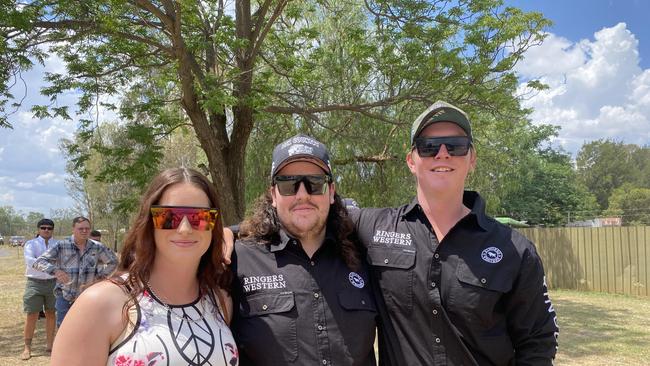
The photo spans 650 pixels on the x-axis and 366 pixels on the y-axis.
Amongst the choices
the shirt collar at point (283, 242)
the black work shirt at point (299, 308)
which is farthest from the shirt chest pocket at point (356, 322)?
the shirt collar at point (283, 242)

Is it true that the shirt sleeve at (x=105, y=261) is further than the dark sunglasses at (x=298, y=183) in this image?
Yes

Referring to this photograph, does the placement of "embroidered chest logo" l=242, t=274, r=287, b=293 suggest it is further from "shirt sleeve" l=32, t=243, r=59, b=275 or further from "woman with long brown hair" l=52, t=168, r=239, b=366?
"shirt sleeve" l=32, t=243, r=59, b=275

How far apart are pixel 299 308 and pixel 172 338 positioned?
683 mm

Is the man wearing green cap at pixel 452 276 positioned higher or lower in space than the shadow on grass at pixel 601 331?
higher

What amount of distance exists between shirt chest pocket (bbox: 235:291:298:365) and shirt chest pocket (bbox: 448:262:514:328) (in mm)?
796

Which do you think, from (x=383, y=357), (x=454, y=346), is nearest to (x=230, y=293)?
(x=383, y=357)

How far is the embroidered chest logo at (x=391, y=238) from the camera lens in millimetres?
2705

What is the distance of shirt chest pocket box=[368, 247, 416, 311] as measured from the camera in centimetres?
259

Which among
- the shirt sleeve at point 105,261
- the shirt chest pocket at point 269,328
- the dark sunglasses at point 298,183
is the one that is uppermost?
the dark sunglasses at point 298,183

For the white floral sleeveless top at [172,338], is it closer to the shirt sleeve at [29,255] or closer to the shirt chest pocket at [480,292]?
the shirt chest pocket at [480,292]

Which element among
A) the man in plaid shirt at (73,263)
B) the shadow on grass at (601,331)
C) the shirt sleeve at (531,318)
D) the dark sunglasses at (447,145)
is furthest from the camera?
the shadow on grass at (601,331)

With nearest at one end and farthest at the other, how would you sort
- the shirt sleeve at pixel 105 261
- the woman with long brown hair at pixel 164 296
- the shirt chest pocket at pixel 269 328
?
the woman with long brown hair at pixel 164 296 < the shirt chest pocket at pixel 269 328 < the shirt sleeve at pixel 105 261

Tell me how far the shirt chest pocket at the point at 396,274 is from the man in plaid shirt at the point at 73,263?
6.05m

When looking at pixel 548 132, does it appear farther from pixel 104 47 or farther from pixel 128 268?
pixel 128 268
